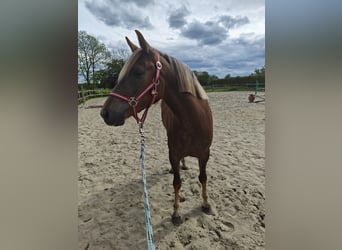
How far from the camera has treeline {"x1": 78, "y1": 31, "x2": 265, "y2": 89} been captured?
2.59ft

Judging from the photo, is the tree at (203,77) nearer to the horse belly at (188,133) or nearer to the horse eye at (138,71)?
the horse belly at (188,133)

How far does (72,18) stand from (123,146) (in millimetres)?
535

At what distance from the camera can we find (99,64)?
831 millimetres

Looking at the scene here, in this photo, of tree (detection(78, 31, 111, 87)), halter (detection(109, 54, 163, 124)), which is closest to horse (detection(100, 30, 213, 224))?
halter (detection(109, 54, 163, 124))

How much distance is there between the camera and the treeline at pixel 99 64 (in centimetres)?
79

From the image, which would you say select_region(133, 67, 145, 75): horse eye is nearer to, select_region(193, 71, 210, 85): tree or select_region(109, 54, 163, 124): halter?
select_region(109, 54, 163, 124): halter

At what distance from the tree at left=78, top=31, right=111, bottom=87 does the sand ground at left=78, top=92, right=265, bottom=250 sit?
0.13 meters

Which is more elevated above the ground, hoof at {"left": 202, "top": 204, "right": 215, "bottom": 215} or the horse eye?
the horse eye
